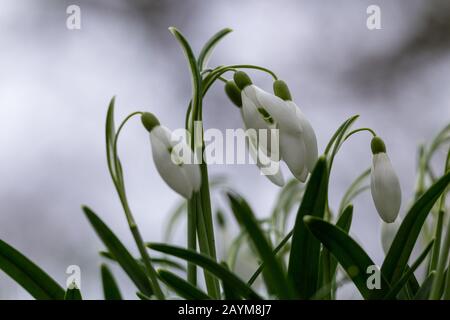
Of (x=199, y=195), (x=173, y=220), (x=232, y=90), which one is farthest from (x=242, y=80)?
(x=173, y=220)

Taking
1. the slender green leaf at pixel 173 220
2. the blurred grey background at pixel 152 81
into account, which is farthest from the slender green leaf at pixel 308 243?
the blurred grey background at pixel 152 81

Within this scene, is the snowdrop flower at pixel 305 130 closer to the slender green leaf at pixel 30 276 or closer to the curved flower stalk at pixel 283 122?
the curved flower stalk at pixel 283 122

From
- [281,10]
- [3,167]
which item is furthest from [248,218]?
[281,10]

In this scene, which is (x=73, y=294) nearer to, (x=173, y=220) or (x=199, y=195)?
(x=199, y=195)

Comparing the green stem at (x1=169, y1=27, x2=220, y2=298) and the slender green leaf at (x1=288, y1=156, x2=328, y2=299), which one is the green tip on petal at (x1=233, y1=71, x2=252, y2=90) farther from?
the slender green leaf at (x1=288, y1=156, x2=328, y2=299)

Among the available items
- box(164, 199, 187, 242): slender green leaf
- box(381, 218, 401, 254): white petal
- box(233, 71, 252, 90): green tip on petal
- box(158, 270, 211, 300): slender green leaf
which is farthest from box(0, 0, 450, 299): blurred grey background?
→ box(158, 270, 211, 300): slender green leaf
